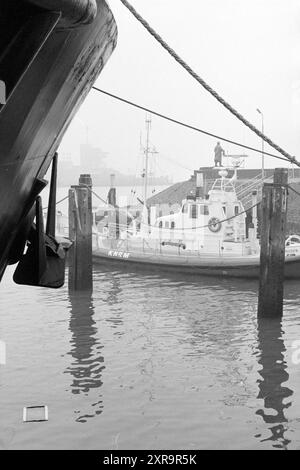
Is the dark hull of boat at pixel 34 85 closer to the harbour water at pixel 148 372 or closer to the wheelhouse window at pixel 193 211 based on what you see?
the harbour water at pixel 148 372

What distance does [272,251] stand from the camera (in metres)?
12.9

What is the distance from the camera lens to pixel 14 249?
15.1ft

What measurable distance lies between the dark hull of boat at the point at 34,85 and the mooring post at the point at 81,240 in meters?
10.8

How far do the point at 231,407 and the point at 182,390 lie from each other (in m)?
0.92

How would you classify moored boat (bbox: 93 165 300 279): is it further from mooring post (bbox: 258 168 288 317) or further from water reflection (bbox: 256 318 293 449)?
water reflection (bbox: 256 318 293 449)

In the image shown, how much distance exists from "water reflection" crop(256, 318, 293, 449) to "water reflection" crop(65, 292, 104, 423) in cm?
236

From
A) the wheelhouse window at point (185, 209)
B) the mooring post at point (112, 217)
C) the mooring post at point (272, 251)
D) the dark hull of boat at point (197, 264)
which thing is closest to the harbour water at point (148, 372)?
the mooring post at point (272, 251)

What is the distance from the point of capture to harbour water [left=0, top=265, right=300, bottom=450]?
6.96m

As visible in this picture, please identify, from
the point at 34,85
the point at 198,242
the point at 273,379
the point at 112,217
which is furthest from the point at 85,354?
the point at 112,217

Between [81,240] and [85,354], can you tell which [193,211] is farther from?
[85,354]

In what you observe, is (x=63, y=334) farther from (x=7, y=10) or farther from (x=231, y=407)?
(x=7, y=10)

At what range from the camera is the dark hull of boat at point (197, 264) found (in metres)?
18.4

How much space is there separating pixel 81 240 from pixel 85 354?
562 cm

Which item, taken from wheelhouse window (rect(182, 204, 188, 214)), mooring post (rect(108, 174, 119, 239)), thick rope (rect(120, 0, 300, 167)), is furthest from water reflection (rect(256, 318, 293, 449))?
mooring post (rect(108, 174, 119, 239))
